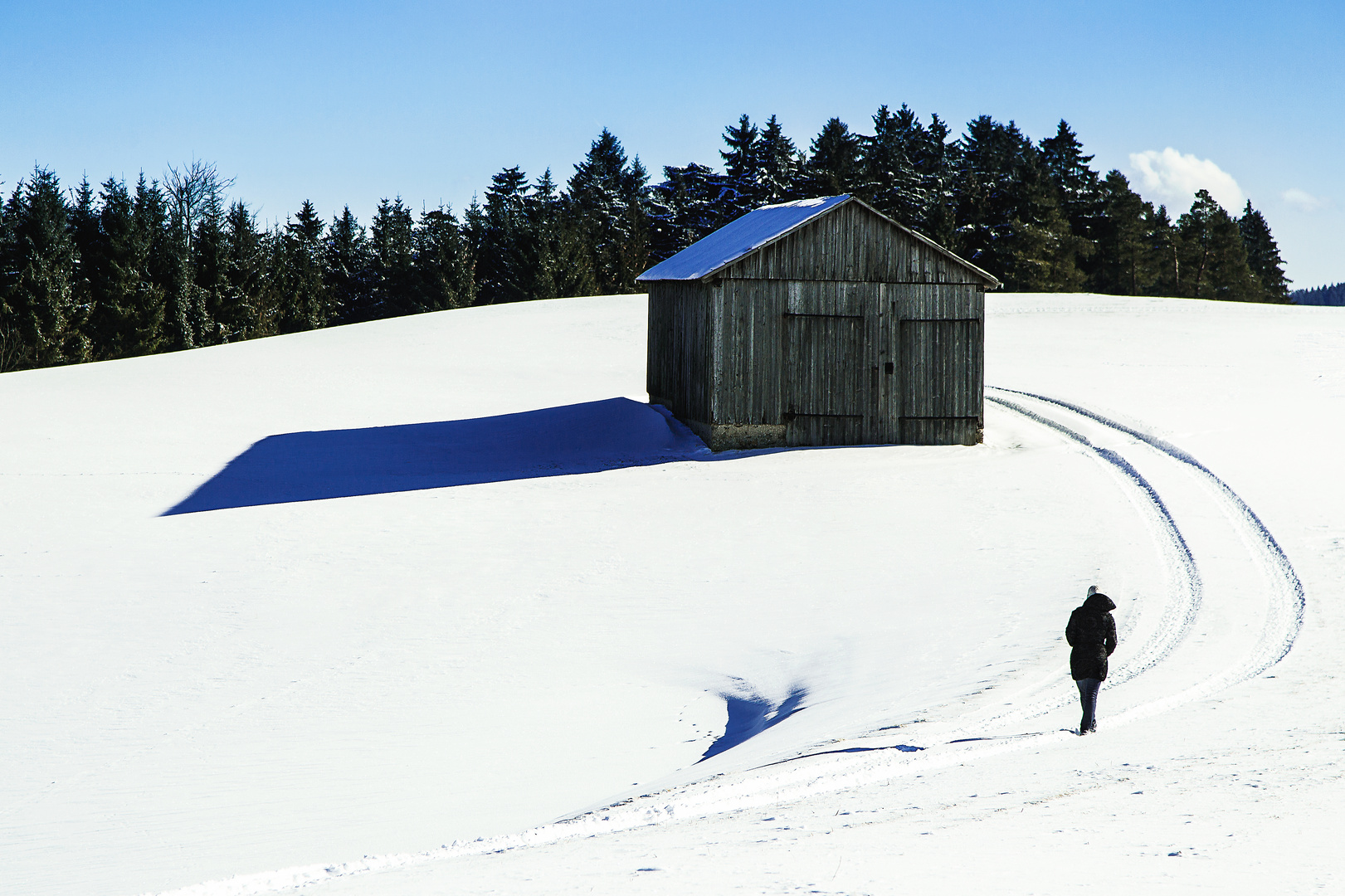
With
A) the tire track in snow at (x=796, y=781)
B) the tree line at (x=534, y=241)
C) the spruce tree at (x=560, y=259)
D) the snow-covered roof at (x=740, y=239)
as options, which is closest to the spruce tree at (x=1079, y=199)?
the tree line at (x=534, y=241)

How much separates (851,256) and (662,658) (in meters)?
13.8

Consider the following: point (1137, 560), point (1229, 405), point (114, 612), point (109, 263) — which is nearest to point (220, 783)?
point (114, 612)

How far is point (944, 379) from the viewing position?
23688 millimetres

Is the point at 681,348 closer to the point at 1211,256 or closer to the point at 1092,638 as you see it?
the point at 1092,638

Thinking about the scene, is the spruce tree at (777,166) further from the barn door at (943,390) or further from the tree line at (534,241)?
the barn door at (943,390)

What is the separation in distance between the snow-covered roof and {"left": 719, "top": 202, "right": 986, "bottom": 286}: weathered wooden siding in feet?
0.89

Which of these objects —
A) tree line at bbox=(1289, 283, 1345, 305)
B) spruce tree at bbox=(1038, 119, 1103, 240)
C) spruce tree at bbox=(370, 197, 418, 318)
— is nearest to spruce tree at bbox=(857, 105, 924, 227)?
spruce tree at bbox=(1038, 119, 1103, 240)

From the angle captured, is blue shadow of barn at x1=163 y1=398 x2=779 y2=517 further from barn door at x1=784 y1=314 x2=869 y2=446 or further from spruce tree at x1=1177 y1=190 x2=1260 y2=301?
spruce tree at x1=1177 y1=190 x2=1260 y2=301

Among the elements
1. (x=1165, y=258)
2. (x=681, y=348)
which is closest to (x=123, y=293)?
(x=681, y=348)

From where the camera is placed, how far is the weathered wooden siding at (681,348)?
2314 centimetres

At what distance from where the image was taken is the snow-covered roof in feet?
75.3

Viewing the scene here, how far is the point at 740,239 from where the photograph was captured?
989 inches

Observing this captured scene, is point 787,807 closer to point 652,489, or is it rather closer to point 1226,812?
point 1226,812

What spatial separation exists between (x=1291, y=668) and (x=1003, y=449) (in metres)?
13.0
